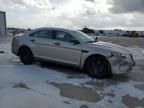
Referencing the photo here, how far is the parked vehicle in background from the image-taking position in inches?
312

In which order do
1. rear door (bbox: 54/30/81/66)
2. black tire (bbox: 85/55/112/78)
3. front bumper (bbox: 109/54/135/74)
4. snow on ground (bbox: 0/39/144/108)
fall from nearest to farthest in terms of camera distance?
snow on ground (bbox: 0/39/144/108)
front bumper (bbox: 109/54/135/74)
black tire (bbox: 85/55/112/78)
rear door (bbox: 54/30/81/66)

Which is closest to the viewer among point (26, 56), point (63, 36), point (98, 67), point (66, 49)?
point (98, 67)

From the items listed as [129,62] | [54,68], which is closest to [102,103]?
[129,62]

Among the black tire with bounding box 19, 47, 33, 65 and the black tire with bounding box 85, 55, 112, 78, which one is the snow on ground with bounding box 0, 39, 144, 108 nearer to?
the black tire with bounding box 85, 55, 112, 78

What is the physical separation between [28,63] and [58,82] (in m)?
2.84

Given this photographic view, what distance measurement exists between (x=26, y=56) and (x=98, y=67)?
3.12 meters

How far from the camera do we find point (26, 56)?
969cm

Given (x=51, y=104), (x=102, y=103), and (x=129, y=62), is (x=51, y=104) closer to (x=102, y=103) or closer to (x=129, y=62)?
(x=102, y=103)

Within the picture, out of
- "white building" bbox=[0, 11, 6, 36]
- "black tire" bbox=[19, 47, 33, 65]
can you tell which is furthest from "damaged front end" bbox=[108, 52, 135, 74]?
"white building" bbox=[0, 11, 6, 36]

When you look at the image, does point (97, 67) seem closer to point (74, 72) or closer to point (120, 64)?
point (120, 64)

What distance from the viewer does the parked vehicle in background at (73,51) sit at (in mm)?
7930

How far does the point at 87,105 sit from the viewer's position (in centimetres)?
539

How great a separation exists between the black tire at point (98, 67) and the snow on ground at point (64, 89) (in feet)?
0.75

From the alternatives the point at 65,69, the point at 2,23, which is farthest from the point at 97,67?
the point at 2,23
